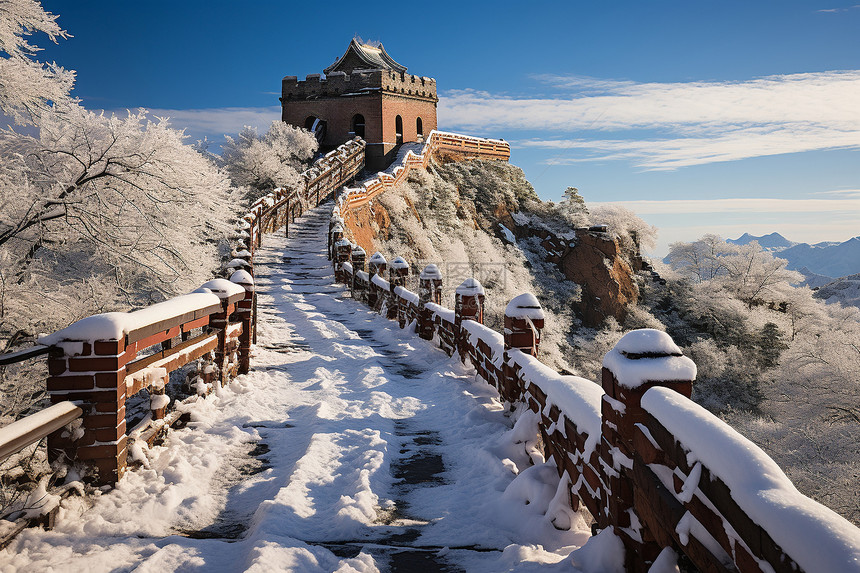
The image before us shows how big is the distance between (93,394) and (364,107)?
3947cm

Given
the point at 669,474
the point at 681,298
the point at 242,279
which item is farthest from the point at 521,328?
the point at 681,298

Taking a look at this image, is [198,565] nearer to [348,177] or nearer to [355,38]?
[348,177]

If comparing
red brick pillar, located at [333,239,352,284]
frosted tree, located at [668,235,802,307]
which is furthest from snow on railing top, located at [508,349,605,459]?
frosted tree, located at [668,235,802,307]

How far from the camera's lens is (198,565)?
9.97ft

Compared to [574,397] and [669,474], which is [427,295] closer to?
[574,397]

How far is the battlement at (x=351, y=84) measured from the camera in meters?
40.4

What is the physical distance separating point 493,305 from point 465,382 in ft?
75.6

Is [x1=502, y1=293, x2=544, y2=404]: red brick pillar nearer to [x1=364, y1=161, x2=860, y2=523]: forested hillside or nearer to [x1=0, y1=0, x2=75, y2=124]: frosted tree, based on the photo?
[x1=0, y1=0, x2=75, y2=124]: frosted tree

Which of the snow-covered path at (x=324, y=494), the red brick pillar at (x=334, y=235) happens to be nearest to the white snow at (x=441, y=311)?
the snow-covered path at (x=324, y=494)

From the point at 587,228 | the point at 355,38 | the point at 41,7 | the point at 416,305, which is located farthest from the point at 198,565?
the point at 355,38

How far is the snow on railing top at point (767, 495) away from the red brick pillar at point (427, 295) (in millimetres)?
8653

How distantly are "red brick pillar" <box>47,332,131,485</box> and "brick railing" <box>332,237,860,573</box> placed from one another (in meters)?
3.30

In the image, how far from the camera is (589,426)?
3477mm

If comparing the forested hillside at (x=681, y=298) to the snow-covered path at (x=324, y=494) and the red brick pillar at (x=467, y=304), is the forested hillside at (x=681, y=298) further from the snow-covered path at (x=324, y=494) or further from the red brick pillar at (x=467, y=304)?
the snow-covered path at (x=324, y=494)
